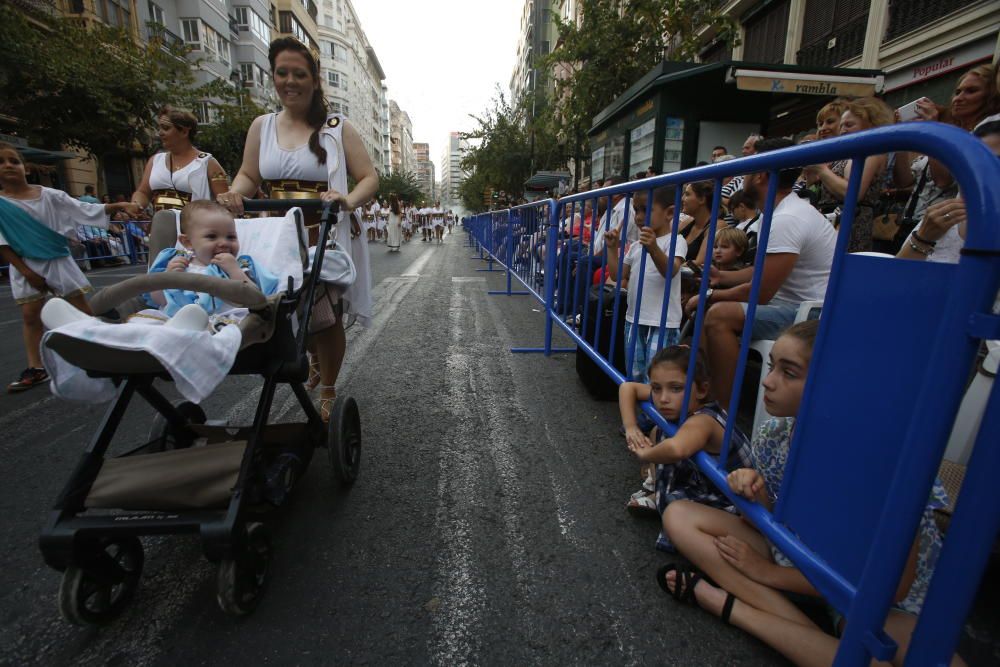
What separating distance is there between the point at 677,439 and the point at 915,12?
427 inches

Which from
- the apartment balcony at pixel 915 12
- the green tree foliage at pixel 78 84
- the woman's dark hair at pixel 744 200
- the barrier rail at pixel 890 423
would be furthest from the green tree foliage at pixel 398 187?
the barrier rail at pixel 890 423

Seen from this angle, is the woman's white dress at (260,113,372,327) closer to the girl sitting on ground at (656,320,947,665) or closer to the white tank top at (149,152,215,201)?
the white tank top at (149,152,215,201)

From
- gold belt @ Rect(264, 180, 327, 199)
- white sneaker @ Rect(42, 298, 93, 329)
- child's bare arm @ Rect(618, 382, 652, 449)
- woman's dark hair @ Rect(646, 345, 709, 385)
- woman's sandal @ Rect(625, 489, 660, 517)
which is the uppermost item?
gold belt @ Rect(264, 180, 327, 199)

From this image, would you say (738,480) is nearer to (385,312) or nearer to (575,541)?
(575,541)

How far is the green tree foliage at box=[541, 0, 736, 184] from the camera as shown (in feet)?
34.8

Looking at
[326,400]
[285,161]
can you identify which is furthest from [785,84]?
[326,400]

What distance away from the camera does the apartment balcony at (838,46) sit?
9.74 metres

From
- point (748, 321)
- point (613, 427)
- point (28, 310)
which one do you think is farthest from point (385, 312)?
point (748, 321)

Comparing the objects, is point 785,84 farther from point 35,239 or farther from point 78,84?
point 78,84

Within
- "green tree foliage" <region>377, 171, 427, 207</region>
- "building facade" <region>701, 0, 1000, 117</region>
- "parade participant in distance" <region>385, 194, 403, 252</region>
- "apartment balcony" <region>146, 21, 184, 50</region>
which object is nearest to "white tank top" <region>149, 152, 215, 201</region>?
"building facade" <region>701, 0, 1000, 117</region>

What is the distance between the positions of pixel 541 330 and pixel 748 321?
4.22 meters

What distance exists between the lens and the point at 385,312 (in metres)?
6.53

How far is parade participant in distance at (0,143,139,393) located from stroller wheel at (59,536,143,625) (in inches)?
113

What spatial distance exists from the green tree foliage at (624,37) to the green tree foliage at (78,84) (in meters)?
12.9
